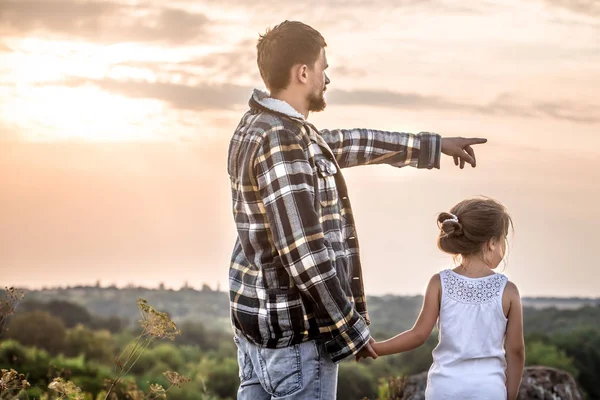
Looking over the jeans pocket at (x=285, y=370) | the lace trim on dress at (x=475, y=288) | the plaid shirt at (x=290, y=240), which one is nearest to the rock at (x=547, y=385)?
the lace trim on dress at (x=475, y=288)

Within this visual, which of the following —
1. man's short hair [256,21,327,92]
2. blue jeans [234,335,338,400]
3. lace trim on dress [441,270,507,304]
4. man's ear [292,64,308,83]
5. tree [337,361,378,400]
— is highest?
man's short hair [256,21,327,92]

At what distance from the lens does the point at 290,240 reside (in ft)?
10.2

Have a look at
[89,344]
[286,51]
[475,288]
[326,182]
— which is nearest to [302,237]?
[326,182]

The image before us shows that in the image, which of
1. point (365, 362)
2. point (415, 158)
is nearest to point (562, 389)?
point (415, 158)

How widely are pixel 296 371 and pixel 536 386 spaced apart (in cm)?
394

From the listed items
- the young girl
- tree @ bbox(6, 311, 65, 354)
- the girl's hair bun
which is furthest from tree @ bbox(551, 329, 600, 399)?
the girl's hair bun

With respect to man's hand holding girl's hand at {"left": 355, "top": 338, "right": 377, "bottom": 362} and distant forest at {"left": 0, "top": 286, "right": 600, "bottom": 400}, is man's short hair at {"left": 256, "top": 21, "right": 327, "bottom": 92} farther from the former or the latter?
distant forest at {"left": 0, "top": 286, "right": 600, "bottom": 400}

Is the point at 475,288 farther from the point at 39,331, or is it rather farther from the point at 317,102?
the point at 39,331

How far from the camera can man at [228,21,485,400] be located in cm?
312

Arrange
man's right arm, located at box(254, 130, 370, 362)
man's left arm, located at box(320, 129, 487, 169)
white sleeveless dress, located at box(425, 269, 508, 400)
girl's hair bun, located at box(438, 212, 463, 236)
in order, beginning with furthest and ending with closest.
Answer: man's left arm, located at box(320, 129, 487, 169) → girl's hair bun, located at box(438, 212, 463, 236) → white sleeveless dress, located at box(425, 269, 508, 400) → man's right arm, located at box(254, 130, 370, 362)

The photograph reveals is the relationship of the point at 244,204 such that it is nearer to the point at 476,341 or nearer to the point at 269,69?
the point at 269,69

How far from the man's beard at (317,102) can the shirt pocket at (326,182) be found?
240 mm

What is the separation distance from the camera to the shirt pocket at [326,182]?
3.29m

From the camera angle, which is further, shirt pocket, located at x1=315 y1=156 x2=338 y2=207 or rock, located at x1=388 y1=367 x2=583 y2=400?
rock, located at x1=388 y1=367 x2=583 y2=400
